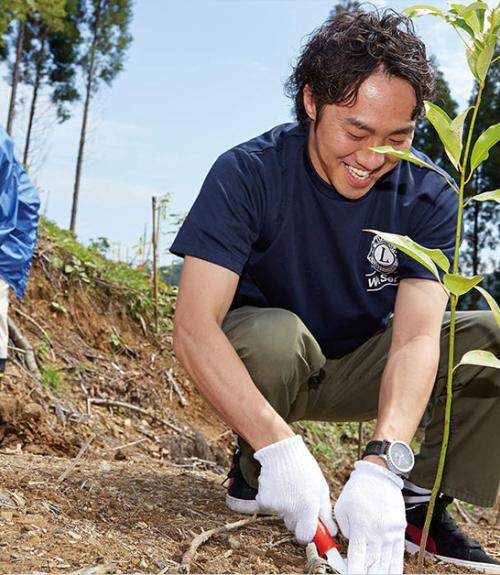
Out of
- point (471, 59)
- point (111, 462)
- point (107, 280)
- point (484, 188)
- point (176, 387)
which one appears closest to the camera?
point (471, 59)

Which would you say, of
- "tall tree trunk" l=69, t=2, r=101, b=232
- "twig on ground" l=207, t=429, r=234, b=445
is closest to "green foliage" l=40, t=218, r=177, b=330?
"twig on ground" l=207, t=429, r=234, b=445

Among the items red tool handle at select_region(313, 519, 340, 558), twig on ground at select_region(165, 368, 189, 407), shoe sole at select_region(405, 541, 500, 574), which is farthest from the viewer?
twig on ground at select_region(165, 368, 189, 407)

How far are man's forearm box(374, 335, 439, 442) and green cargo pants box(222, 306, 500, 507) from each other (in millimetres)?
253

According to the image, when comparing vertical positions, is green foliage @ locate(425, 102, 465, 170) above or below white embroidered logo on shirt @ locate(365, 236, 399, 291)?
above

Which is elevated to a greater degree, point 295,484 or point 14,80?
point 14,80

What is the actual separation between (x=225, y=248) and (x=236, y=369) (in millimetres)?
317

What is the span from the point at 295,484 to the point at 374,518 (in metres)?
0.19

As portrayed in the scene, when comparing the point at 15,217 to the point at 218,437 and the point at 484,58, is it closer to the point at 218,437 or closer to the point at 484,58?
the point at 218,437

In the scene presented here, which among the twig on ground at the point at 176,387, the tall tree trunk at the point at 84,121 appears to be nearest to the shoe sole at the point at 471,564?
the twig on ground at the point at 176,387

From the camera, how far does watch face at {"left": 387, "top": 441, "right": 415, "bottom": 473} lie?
1.55m

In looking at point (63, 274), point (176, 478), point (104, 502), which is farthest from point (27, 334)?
point (104, 502)

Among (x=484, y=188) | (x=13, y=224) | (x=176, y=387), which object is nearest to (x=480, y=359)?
(x=13, y=224)

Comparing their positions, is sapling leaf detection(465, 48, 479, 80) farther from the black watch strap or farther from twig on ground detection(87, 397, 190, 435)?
twig on ground detection(87, 397, 190, 435)

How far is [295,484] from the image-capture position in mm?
1572
